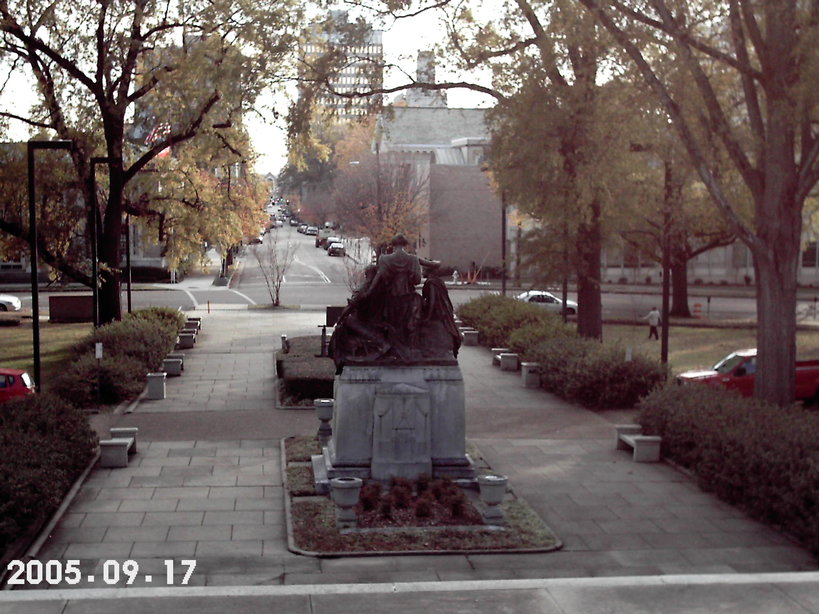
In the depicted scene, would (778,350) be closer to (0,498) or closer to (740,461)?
(740,461)

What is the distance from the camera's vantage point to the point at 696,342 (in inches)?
1439

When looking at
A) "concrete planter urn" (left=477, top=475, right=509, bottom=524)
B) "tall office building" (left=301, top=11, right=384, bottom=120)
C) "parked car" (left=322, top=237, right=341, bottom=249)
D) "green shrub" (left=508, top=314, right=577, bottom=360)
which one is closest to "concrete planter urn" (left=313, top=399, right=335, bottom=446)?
"concrete planter urn" (left=477, top=475, right=509, bottom=524)

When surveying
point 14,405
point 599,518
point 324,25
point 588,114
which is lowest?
point 599,518

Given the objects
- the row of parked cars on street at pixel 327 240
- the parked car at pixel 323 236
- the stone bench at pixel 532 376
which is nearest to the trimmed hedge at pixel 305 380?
the stone bench at pixel 532 376

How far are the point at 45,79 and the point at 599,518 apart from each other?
24103 millimetres

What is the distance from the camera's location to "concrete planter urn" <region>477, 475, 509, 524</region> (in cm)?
1274

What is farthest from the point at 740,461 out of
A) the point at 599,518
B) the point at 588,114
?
the point at 588,114

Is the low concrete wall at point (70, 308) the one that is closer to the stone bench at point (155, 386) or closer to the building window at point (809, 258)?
the stone bench at point (155, 386)

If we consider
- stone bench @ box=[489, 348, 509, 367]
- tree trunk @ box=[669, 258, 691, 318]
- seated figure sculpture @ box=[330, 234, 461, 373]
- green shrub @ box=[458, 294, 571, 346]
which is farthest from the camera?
tree trunk @ box=[669, 258, 691, 318]

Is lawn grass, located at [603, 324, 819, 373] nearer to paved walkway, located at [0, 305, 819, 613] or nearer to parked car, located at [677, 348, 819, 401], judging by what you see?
parked car, located at [677, 348, 819, 401]

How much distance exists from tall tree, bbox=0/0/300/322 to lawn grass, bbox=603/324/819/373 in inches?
554

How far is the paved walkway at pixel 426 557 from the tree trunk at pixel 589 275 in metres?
7.82

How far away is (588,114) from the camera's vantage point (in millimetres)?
25844

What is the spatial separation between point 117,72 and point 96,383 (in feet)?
44.8
